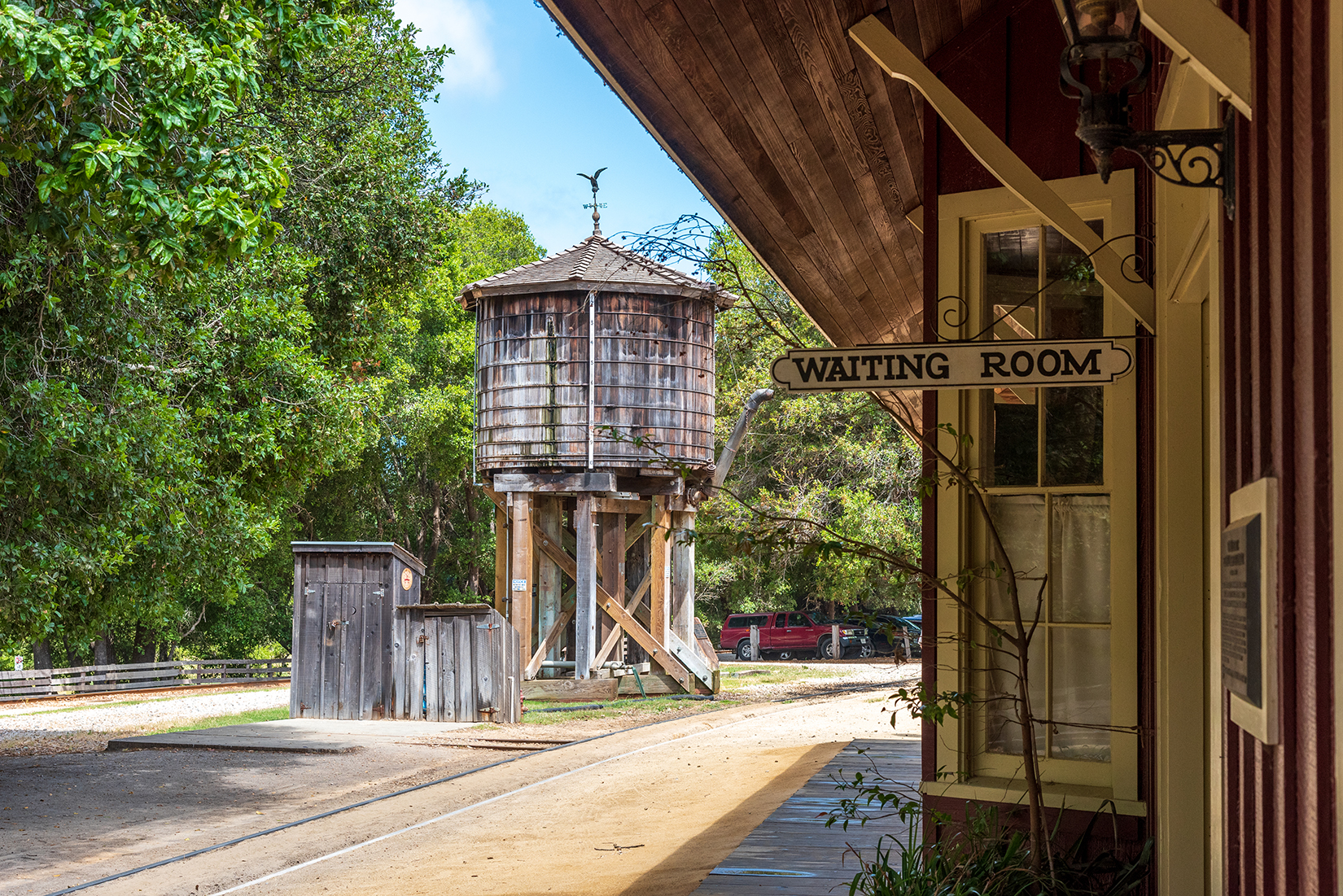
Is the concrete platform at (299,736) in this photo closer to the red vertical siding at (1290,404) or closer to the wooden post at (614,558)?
the wooden post at (614,558)

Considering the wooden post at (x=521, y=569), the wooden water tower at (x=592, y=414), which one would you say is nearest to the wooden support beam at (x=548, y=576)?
the wooden water tower at (x=592, y=414)

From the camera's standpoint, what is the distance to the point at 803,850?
559 centimetres

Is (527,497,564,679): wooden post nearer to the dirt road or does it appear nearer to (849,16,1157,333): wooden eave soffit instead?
the dirt road

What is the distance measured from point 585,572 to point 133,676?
1200cm

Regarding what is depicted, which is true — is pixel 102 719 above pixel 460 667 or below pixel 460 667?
below

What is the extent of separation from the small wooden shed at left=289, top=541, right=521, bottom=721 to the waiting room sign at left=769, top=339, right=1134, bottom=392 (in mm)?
12119

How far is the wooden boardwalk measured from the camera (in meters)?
4.78

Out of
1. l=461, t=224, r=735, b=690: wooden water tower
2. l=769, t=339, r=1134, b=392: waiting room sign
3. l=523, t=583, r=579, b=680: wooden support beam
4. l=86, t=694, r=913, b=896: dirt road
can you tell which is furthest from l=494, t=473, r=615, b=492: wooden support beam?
l=769, t=339, r=1134, b=392: waiting room sign

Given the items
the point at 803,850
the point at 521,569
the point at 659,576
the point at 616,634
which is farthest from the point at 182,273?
the point at 616,634

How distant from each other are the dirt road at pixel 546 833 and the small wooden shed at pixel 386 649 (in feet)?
8.76

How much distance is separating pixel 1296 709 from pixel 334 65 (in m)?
13.9

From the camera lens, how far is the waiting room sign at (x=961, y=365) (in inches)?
131

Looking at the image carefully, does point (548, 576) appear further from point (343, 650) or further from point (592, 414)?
point (343, 650)

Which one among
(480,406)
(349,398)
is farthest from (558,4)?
(480,406)
